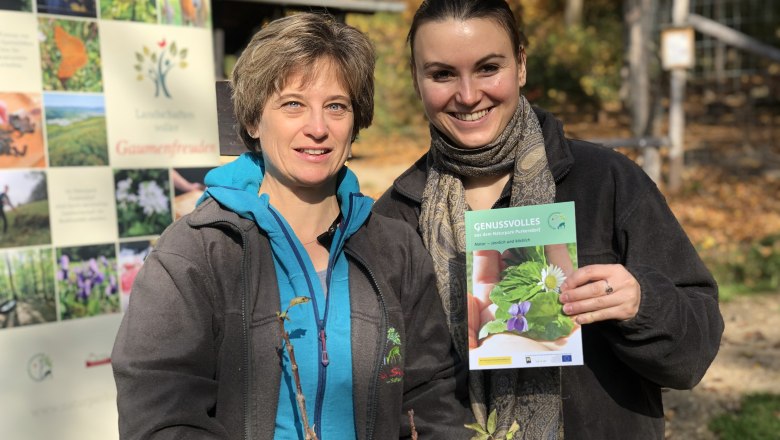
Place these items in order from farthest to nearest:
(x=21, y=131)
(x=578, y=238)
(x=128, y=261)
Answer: (x=128, y=261)
(x=21, y=131)
(x=578, y=238)

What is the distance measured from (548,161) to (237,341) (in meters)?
1.13

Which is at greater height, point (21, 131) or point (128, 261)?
point (21, 131)

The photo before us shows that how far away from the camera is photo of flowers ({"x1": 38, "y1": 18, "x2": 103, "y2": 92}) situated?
3.48 metres

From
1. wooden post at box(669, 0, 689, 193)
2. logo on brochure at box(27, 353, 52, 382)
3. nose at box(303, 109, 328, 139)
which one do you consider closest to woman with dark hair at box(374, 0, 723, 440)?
nose at box(303, 109, 328, 139)

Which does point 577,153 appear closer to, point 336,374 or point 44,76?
point 336,374

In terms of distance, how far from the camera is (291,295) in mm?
2092

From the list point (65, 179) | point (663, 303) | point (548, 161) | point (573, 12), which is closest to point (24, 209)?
point (65, 179)

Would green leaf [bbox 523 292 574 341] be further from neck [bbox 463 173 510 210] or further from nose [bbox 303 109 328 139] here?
nose [bbox 303 109 328 139]

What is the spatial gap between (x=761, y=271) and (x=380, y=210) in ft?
23.2

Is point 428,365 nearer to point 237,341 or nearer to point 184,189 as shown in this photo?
point 237,341

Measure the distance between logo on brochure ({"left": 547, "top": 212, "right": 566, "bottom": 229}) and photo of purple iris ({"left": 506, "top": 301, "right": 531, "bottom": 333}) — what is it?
217 mm

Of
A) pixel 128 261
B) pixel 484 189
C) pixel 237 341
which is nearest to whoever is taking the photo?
pixel 237 341

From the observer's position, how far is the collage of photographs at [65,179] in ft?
11.2

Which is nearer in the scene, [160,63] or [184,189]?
[160,63]
